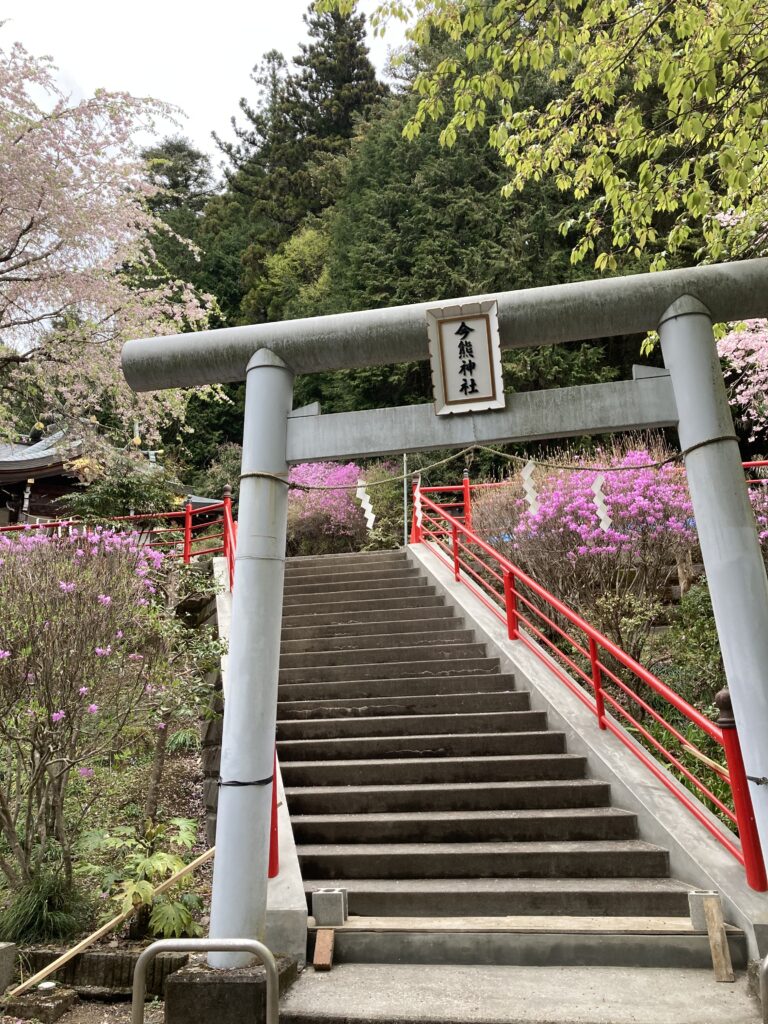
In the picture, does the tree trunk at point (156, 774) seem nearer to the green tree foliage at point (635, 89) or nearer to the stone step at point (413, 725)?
the stone step at point (413, 725)

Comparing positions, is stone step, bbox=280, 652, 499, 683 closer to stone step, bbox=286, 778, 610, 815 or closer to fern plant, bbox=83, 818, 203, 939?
stone step, bbox=286, 778, 610, 815

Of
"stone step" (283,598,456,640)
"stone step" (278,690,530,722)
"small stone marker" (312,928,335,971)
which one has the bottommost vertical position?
"small stone marker" (312,928,335,971)

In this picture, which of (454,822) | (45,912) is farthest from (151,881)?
(454,822)

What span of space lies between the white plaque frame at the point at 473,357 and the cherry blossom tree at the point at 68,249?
9.00 metres

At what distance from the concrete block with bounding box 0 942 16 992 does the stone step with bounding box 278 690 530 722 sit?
2.78 metres

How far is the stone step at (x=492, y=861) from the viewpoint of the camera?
4.50m

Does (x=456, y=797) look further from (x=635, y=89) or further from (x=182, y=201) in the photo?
(x=182, y=201)

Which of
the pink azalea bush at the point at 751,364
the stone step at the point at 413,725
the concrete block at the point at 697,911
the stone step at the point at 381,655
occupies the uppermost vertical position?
the pink azalea bush at the point at 751,364

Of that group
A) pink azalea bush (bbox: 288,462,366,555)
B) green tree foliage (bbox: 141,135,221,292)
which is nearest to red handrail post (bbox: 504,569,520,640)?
pink azalea bush (bbox: 288,462,366,555)

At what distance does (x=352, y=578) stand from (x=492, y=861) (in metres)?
5.96

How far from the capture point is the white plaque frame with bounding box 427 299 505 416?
154 inches

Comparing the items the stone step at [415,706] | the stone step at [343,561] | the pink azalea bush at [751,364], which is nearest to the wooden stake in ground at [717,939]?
the stone step at [415,706]

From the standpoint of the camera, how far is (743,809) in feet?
12.8

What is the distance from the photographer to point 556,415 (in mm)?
3863
